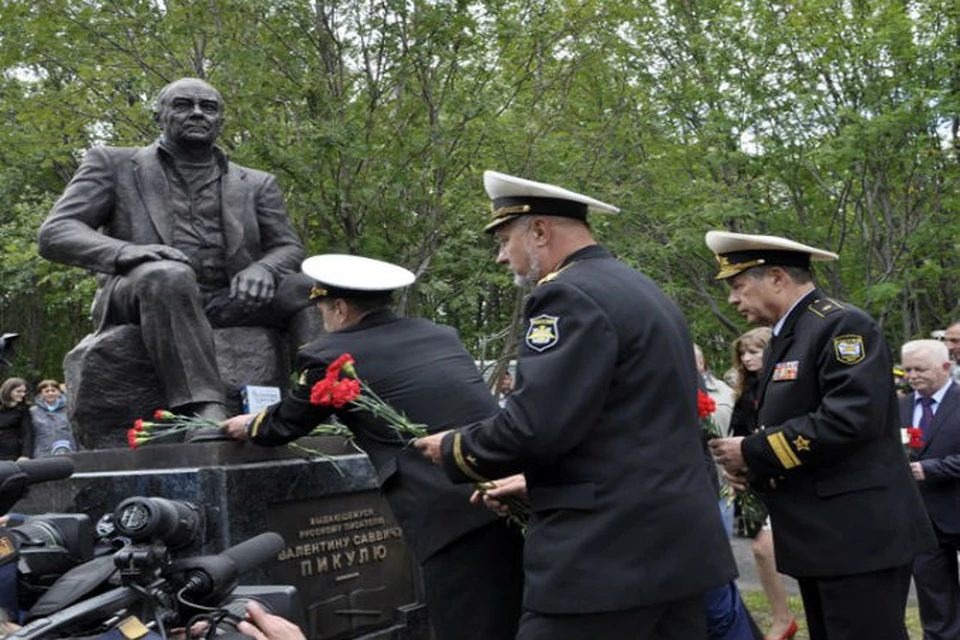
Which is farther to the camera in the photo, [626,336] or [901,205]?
[901,205]

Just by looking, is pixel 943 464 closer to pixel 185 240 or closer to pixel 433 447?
pixel 433 447

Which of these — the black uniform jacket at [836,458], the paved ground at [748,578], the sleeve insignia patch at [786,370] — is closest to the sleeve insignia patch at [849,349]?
the black uniform jacket at [836,458]

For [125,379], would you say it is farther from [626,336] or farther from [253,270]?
[626,336]

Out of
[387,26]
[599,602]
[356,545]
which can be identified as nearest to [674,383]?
[599,602]

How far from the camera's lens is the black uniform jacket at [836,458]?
4.04 metres

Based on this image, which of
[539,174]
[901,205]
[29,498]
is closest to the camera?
[29,498]

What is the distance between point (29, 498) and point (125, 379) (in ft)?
2.29

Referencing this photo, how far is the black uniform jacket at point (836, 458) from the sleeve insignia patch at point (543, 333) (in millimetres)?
1287

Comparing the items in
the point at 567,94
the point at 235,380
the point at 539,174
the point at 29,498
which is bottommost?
the point at 29,498

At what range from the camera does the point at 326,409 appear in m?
4.43

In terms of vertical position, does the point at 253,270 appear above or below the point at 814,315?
above

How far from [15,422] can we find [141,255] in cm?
620

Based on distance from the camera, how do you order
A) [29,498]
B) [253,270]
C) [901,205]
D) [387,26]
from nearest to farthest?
[29,498] → [253,270] → [387,26] → [901,205]

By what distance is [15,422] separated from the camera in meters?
11.0
